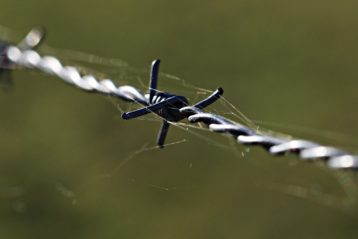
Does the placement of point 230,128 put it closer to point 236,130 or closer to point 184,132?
point 236,130

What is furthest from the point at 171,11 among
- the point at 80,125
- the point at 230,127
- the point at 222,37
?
the point at 230,127

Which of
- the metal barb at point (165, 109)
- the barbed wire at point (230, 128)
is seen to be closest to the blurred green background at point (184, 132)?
the barbed wire at point (230, 128)

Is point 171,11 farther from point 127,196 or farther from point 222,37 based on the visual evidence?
point 127,196

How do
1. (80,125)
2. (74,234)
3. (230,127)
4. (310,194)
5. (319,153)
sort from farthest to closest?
(80,125)
(310,194)
(74,234)
(230,127)
(319,153)

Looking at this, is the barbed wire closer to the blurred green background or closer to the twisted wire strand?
the twisted wire strand

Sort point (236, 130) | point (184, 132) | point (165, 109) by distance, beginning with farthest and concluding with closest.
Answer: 1. point (184, 132)
2. point (165, 109)
3. point (236, 130)

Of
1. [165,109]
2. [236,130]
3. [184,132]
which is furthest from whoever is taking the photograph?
[184,132]

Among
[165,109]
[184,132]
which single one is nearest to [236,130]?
[165,109]
